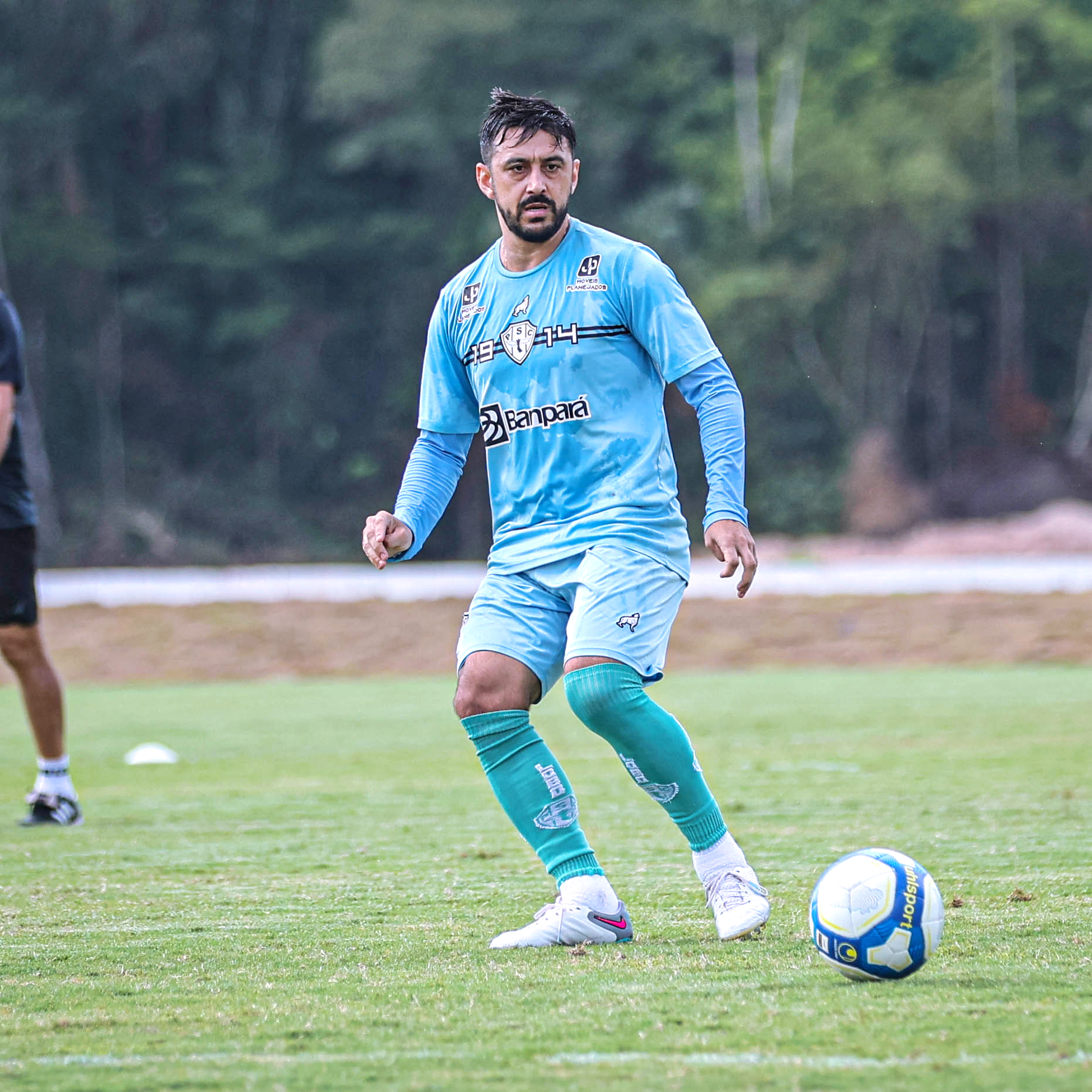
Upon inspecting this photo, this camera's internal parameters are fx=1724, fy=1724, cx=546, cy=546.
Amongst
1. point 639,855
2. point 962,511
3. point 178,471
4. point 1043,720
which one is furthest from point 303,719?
point 178,471

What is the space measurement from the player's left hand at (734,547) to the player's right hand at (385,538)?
90cm

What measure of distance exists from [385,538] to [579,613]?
61cm

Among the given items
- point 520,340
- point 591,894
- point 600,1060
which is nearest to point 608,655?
point 591,894

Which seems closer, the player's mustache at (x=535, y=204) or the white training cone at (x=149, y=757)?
the player's mustache at (x=535, y=204)

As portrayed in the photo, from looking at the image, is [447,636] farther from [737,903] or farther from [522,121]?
[737,903]

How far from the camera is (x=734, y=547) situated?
4.31 m

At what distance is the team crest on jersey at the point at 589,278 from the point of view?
470 centimetres

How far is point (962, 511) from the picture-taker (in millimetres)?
42594

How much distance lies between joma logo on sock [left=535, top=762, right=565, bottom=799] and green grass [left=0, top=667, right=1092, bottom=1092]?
409 mm

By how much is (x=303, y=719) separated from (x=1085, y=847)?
9192mm

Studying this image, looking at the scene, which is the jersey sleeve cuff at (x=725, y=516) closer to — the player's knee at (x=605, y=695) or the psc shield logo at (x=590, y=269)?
the player's knee at (x=605, y=695)

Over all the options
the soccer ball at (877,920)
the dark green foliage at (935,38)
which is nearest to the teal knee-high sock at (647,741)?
the soccer ball at (877,920)

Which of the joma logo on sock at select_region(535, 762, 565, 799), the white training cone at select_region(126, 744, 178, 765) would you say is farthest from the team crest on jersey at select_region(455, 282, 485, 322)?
the white training cone at select_region(126, 744, 178, 765)

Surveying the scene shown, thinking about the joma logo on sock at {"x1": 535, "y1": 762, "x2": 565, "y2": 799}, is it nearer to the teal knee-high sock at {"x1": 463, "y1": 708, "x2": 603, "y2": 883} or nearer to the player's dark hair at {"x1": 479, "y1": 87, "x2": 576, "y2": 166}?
the teal knee-high sock at {"x1": 463, "y1": 708, "x2": 603, "y2": 883}
